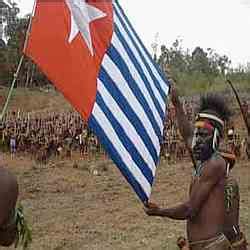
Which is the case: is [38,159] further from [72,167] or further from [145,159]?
[145,159]

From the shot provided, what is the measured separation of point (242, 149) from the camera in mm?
17312

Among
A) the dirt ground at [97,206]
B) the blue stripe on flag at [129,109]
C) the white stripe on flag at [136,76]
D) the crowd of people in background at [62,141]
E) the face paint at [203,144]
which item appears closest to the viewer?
the blue stripe on flag at [129,109]

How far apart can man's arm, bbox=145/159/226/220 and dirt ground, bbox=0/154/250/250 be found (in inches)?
135

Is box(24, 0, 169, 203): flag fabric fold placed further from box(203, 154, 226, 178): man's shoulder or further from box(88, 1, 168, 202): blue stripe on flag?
box(203, 154, 226, 178): man's shoulder

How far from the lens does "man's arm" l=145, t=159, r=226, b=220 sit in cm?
349

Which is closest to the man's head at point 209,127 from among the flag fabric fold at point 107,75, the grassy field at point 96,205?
the flag fabric fold at point 107,75

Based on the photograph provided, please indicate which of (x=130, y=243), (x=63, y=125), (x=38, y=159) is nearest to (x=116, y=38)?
(x=130, y=243)

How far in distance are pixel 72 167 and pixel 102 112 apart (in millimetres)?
12579

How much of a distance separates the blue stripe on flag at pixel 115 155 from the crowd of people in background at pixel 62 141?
504 inches

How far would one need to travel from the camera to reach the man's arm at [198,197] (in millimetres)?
3486

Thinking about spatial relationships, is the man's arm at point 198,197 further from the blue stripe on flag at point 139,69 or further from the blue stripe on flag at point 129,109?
the blue stripe on flag at point 139,69

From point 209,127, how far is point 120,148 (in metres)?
0.64

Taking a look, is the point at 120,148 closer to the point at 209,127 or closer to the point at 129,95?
the point at 129,95

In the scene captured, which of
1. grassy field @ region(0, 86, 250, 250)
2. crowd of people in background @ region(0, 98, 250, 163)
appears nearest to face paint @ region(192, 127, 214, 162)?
grassy field @ region(0, 86, 250, 250)
